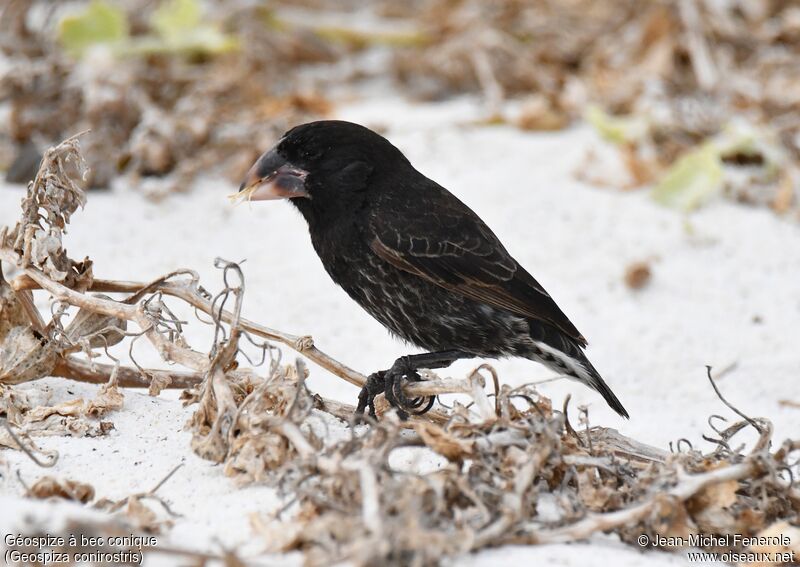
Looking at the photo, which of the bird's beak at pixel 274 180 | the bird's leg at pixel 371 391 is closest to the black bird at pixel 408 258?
the bird's beak at pixel 274 180

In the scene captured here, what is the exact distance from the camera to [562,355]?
156 inches

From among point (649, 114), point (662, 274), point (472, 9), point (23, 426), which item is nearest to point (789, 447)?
point (23, 426)

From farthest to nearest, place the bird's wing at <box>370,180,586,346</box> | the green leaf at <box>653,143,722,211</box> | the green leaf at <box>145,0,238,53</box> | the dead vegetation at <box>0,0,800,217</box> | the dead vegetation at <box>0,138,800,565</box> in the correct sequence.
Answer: the green leaf at <box>145,0,238,53</box>, the dead vegetation at <box>0,0,800,217</box>, the green leaf at <box>653,143,722,211</box>, the bird's wing at <box>370,180,586,346</box>, the dead vegetation at <box>0,138,800,565</box>

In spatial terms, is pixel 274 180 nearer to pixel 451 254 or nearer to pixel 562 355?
pixel 451 254

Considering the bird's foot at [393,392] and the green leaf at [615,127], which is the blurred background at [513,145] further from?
the bird's foot at [393,392]

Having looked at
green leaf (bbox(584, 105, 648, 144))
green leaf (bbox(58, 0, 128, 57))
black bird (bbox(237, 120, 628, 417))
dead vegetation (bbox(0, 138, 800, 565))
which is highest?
green leaf (bbox(58, 0, 128, 57))

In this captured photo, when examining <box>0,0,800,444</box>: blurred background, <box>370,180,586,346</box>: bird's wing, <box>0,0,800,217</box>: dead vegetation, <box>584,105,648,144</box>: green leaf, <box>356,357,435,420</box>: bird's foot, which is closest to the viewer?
<box>356,357,435,420</box>: bird's foot

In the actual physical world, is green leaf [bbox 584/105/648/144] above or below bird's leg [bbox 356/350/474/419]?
above

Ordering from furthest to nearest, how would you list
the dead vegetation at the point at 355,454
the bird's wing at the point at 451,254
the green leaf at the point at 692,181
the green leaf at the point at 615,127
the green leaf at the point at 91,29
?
1. the green leaf at the point at 91,29
2. the green leaf at the point at 615,127
3. the green leaf at the point at 692,181
4. the bird's wing at the point at 451,254
5. the dead vegetation at the point at 355,454

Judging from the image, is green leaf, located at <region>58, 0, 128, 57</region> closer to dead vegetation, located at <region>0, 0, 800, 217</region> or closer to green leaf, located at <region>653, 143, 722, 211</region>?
dead vegetation, located at <region>0, 0, 800, 217</region>

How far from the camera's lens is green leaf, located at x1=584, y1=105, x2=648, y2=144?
6.12 metres

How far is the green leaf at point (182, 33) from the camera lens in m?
6.57

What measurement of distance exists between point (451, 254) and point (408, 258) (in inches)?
7.9

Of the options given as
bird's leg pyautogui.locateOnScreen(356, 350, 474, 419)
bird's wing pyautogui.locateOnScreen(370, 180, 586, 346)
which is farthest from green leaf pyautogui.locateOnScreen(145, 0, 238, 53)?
bird's leg pyautogui.locateOnScreen(356, 350, 474, 419)
